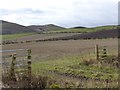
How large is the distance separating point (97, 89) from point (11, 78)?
17.5ft

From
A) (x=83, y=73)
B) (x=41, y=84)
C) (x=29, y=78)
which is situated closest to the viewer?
(x=41, y=84)

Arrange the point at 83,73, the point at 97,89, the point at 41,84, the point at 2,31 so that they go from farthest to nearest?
→ the point at 2,31 < the point at 83,73 < the point at 41,84 < the point at 97,89

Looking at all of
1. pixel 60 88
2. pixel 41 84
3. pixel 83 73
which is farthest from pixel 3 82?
pixel 83 73

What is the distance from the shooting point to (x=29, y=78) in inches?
471

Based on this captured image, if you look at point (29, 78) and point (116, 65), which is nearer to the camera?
point (29, 78)

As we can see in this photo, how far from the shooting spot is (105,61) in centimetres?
2181

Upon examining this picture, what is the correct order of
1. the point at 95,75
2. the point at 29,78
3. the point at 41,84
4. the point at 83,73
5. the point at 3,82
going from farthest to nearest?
the point at 83,73 < the point at 95,75 < the point at 3,82 < the point at 29,78 < the point at 41,84

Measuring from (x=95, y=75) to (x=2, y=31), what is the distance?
14112cm

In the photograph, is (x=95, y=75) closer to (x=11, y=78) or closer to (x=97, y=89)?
(x=11, y=78)

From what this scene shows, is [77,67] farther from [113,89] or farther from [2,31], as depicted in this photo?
[2,31]

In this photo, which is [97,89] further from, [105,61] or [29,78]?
[105,61]

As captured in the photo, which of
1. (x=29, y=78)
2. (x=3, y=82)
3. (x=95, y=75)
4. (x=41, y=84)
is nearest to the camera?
(x=41, y=84)

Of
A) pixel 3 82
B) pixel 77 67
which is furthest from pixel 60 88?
pixel 77 67

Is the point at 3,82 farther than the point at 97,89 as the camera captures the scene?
Yes
